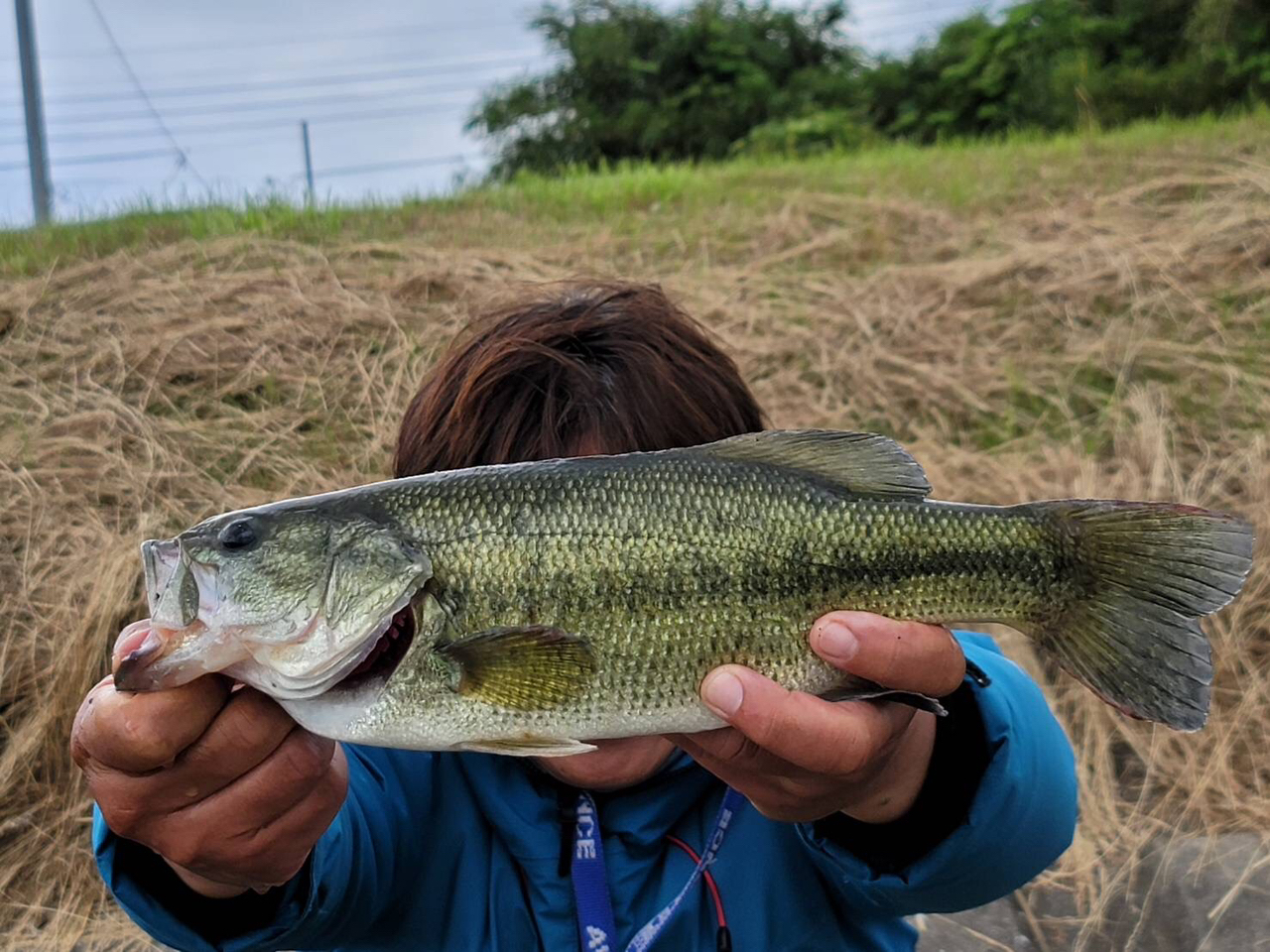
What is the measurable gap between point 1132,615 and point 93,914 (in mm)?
3205

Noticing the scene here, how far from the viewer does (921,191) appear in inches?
307

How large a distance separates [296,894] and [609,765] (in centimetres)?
63

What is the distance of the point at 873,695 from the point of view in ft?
5.28

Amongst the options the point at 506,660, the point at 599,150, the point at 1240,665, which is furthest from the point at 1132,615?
the point at 599,150

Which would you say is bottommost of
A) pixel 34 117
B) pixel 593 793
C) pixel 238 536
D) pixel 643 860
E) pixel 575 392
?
pixel 643 860

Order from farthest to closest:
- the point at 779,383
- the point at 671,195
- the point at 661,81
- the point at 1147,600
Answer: the point at 661,81 → the point at 671,195 → the point at 779,383 → the point at 1147,600

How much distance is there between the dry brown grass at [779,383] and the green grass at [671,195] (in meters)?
0.25

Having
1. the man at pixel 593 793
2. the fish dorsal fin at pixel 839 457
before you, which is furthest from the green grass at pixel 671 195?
the fish dorsal fin at pixel 839 457

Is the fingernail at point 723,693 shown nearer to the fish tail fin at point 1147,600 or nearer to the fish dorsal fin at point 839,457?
the fish dorsal fin at point 839,457

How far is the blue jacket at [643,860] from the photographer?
1859mm

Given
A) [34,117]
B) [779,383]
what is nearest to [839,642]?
[779,383]

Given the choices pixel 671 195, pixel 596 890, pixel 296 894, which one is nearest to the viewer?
pixel 296 894

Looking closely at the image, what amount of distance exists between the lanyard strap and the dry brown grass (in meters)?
1.85

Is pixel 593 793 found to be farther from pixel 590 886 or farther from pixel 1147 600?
pixel 1147 600
